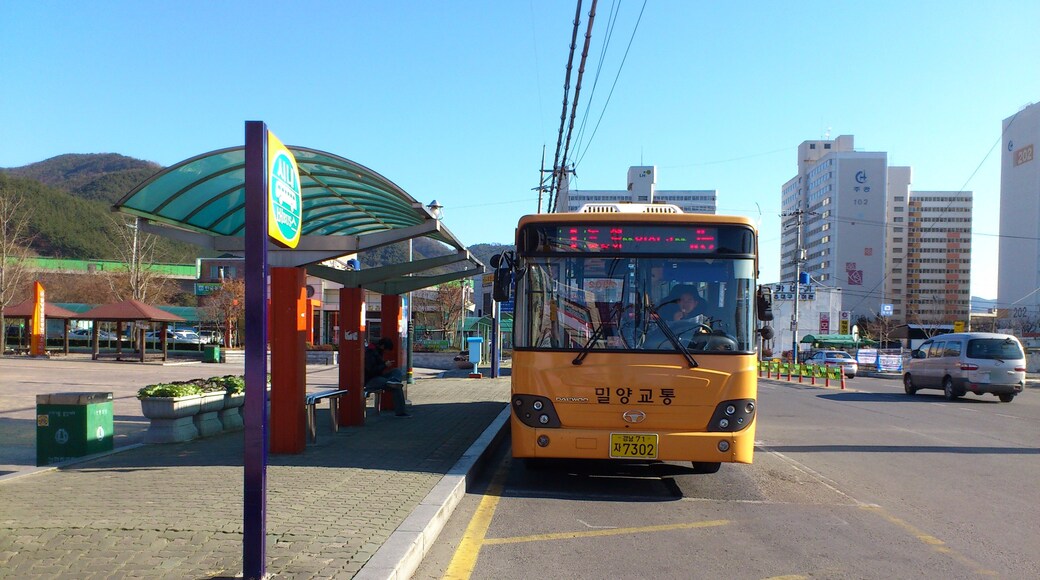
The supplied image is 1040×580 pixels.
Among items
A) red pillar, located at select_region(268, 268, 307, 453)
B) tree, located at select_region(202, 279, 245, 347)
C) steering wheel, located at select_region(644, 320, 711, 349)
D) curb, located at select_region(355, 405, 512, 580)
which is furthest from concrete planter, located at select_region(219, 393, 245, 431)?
tree, located at select_region(202, 279, 245, 347)

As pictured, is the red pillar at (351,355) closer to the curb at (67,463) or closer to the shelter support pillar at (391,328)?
the shelter support pillar at (391,328)

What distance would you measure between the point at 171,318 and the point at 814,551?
3303 cm

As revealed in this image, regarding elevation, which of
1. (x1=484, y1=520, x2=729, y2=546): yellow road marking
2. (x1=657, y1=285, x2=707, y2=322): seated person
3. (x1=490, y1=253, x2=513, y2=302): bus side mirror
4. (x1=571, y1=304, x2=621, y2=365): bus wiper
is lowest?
(x1=484, y1=520, x2=729, y2=546): yellow road marking

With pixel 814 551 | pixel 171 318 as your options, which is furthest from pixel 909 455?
pixel 171 318

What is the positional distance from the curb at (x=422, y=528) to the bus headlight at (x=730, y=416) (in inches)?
104

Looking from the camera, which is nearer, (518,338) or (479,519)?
(479,519)

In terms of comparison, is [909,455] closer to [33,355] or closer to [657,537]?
[657,537]

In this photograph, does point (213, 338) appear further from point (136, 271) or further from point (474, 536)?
point (474, 536)

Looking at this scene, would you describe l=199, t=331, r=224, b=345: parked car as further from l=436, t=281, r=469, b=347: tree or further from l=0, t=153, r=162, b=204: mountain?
l=0, t=153, r=162, b=204: mountain

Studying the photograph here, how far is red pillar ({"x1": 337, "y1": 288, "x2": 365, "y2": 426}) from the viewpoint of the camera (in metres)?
12.4

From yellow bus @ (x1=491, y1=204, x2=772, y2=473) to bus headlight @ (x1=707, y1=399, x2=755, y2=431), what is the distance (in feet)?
0.03

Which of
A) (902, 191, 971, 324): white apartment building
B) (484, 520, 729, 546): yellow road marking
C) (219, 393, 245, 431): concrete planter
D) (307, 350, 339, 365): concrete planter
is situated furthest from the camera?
(902, 191, 971, 324): white apartment building

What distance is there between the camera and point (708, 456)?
7984mm

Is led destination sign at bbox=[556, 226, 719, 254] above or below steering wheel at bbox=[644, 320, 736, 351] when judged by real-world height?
above
